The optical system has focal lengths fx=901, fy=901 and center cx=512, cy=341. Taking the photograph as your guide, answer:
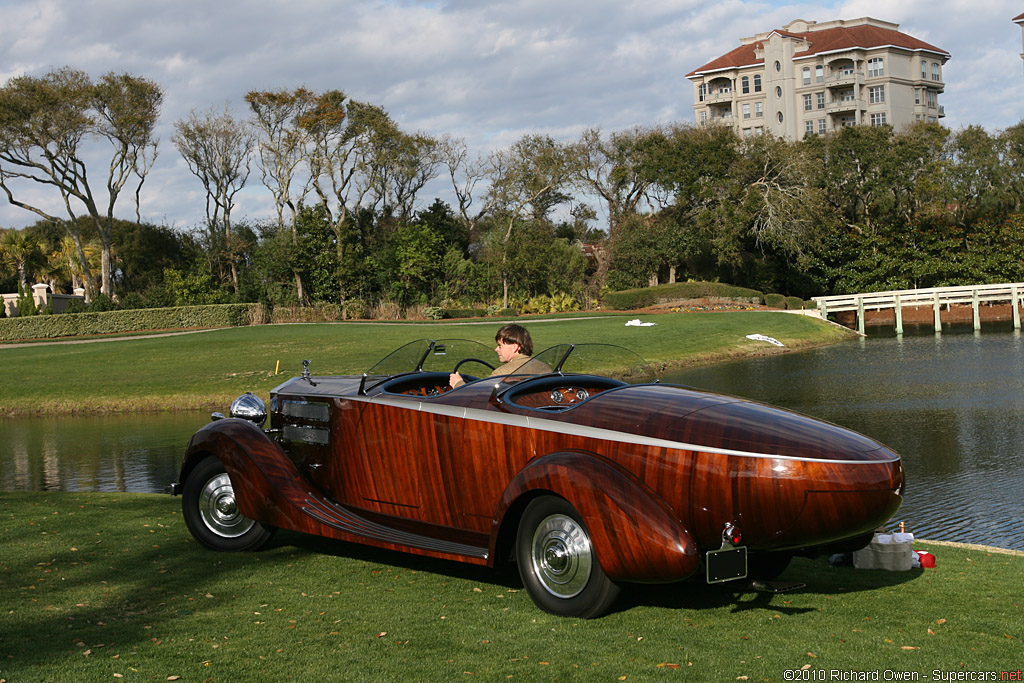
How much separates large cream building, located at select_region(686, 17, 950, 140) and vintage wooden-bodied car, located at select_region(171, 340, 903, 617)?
8797 cm

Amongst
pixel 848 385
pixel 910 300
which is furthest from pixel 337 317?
pixel 848 385

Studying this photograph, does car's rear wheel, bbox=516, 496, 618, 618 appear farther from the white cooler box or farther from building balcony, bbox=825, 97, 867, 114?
building balcony, bbox=825, 97, 867, 114

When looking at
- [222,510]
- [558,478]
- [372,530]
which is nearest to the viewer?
[558,478]

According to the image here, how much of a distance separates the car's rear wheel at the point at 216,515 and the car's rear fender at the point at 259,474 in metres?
0.21

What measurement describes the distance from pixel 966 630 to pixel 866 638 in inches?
21.3

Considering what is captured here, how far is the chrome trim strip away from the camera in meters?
4.51

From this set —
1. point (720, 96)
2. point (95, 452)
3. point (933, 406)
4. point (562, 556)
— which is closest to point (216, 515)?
point (562, 556)

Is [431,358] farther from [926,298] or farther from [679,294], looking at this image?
[679,294]

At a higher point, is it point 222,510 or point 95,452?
point 222,510

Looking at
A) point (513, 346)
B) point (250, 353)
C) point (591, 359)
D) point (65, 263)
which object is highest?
point (65, 263)

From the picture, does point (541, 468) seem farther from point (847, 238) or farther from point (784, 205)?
point (847, 238)

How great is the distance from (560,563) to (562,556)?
5 cm

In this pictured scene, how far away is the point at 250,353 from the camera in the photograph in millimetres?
28438

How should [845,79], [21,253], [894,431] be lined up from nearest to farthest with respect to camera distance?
[894,431], [21,253], [845,79]
